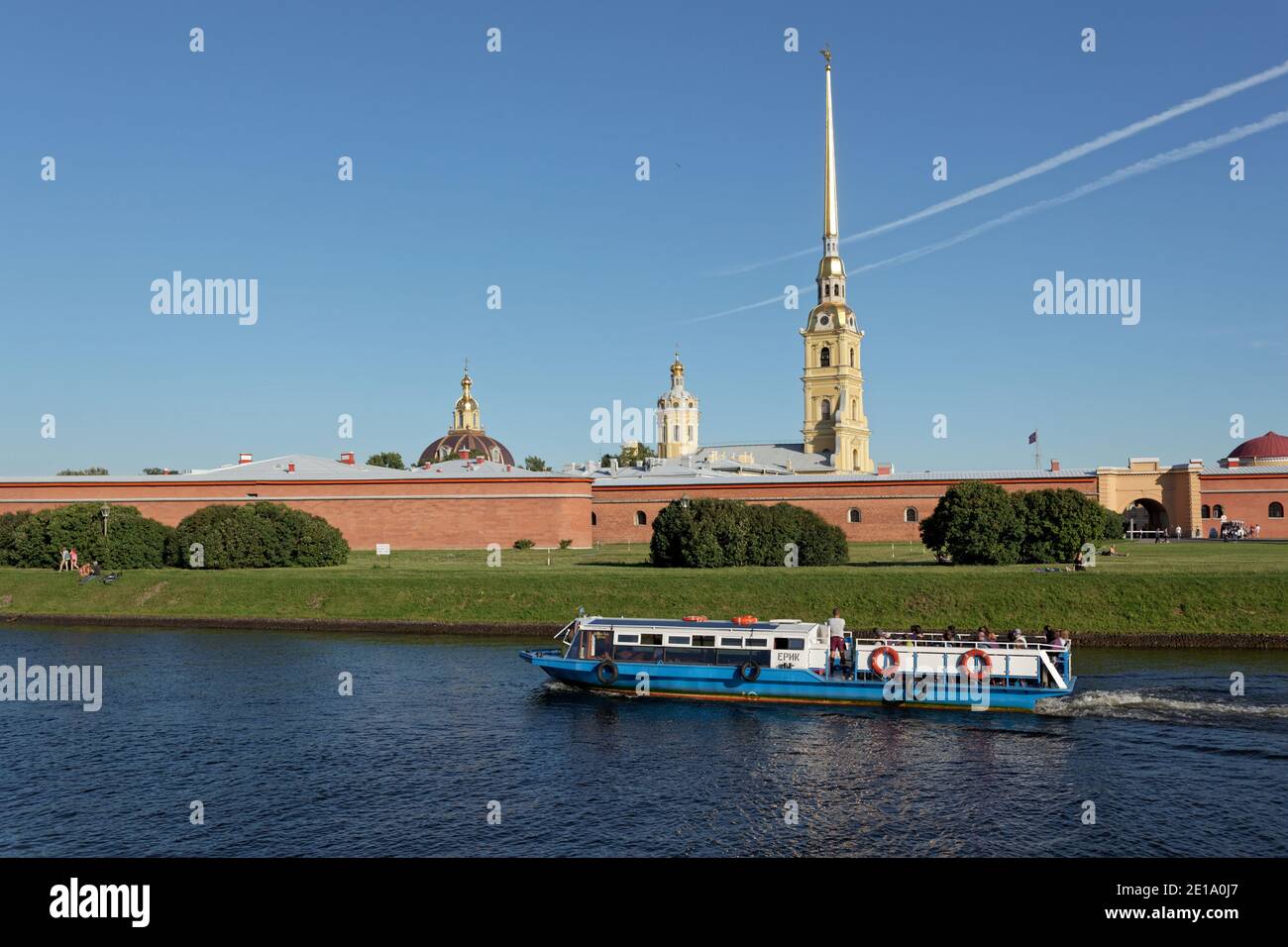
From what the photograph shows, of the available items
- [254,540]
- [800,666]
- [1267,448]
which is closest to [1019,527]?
[800,666]

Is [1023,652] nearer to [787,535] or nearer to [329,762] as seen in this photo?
[329,762]

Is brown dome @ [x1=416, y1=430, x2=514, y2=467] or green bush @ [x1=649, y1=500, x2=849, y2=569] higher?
brown dome @ [x1=416, y1=430, x2=514, y2=467]

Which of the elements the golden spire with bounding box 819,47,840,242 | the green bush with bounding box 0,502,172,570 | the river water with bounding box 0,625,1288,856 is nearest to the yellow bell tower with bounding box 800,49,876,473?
the golden spire with bounding box 819,47,840,242

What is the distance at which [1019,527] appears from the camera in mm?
45906

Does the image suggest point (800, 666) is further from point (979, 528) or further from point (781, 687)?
point (979, 528)

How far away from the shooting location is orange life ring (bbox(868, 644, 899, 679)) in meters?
28.0

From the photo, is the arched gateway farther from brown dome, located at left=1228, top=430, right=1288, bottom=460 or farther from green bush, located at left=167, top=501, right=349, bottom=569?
green bush, located at left=167, top=501, right=349, bottom=569

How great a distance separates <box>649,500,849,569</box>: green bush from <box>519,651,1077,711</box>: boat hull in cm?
1793

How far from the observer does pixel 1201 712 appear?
24.3 meters

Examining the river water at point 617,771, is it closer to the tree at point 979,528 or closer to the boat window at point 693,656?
the boat window at point 693,656

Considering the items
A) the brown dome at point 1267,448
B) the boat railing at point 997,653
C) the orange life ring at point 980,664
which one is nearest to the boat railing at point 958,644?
the boat railing at point 997,653

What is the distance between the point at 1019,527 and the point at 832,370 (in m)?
71.4

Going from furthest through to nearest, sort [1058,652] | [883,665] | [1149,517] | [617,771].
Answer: [1149,517] → [883,665] → [1058,652] → [617,771]
